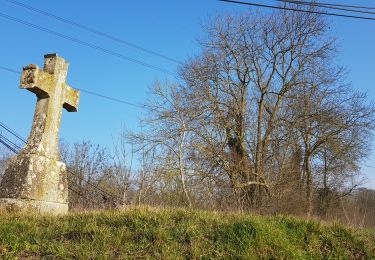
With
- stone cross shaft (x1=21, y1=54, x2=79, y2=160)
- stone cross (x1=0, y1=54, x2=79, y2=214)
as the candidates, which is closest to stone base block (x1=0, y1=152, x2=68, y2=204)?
stone cross (x1=0, y1=54, x2=79, y2=214)

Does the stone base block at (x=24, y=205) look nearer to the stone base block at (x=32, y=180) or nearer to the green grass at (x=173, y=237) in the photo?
the stone base block at (x=32, y=180)

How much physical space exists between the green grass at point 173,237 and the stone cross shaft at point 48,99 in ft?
6.59

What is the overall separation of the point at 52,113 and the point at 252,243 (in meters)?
5.03

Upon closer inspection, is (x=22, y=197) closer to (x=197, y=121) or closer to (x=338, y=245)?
(x=338, y=245)

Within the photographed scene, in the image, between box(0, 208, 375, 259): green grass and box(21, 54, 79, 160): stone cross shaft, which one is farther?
box(21, 54, 79, 160): stone cross shaft

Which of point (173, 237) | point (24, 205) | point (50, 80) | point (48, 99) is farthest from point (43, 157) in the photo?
point (173, 237)

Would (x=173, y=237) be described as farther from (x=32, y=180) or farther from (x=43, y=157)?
(x=43, y=157)

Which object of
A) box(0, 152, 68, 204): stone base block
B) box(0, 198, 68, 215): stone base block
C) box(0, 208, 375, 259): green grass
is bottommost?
box(0, 208, 375, 259): green grass

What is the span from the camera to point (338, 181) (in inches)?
1115

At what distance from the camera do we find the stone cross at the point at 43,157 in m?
7.38

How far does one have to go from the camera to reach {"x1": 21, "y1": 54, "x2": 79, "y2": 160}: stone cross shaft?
311 inches

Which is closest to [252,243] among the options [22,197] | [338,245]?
[338,245]

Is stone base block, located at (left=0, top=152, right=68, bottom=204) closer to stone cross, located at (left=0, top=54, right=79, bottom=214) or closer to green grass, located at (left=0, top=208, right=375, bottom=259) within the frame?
stone cross, located at (left=0, top=54, right=79, bottom=214)

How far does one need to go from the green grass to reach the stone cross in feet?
3.87
